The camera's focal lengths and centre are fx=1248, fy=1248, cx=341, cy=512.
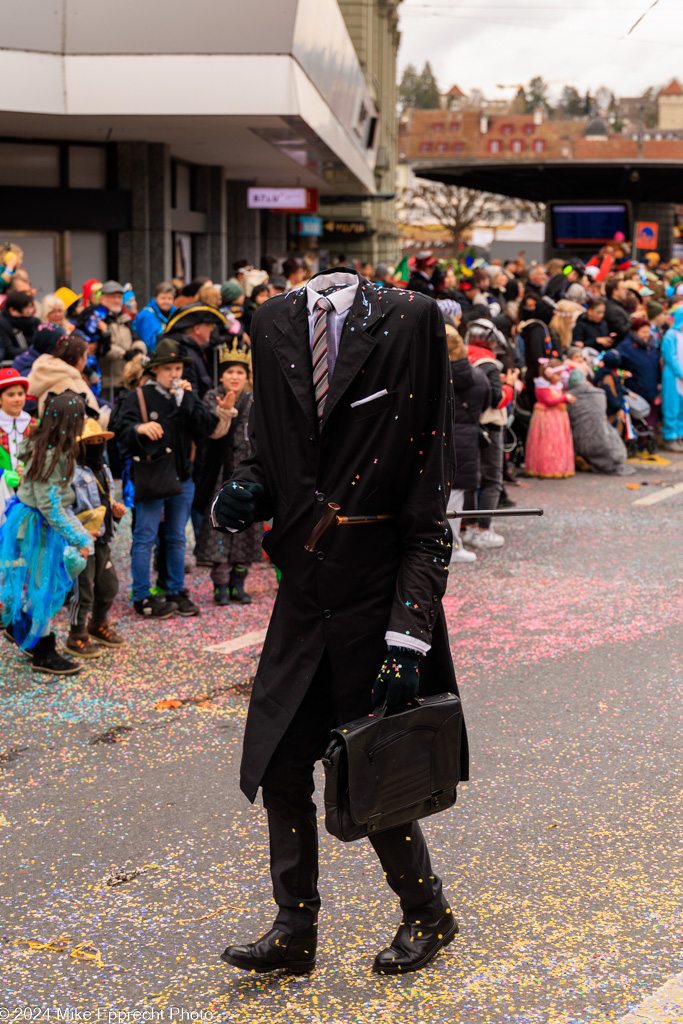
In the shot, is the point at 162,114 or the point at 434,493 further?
the point at 162,114

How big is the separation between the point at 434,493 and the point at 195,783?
2.34 m

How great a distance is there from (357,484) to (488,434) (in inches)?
291

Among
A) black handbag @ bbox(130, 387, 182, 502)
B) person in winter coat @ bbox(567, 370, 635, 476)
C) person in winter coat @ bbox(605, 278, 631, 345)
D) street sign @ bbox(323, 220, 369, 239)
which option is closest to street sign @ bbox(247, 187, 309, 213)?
person in winter coat @ bbox(605, 278, 631, 345)

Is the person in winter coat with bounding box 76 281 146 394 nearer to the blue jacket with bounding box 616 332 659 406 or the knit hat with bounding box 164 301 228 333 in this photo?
the knit hat with bounding box 164 301 228 333

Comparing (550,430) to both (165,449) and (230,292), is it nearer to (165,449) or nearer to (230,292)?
(230,292)

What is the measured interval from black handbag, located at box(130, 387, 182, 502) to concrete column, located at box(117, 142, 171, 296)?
10951 millimetres

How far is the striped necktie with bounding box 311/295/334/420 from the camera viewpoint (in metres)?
3.37

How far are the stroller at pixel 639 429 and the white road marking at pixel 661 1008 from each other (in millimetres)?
11968

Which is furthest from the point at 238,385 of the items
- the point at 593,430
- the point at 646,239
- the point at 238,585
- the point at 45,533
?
the point at 646,239

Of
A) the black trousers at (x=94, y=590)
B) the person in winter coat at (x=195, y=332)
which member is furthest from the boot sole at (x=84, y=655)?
the person in winter coat at (x=195, y=332)

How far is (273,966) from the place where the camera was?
3.56m

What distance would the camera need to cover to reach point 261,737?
3445mm

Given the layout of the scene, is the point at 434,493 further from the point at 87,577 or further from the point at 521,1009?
the point at 87,577

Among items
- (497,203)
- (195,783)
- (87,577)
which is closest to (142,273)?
(87,577)
